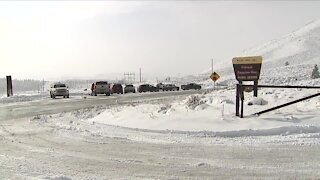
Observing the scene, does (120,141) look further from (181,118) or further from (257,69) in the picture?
(257,69)

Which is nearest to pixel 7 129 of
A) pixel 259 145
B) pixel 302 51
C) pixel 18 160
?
pixel 18 160

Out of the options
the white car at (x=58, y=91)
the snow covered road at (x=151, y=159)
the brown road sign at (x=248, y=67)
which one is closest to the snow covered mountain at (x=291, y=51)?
the white car at (x=58, y=91)

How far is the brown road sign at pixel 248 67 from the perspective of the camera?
50.1 ft

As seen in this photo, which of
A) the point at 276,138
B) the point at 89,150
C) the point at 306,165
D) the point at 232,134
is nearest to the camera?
the point at 306,165

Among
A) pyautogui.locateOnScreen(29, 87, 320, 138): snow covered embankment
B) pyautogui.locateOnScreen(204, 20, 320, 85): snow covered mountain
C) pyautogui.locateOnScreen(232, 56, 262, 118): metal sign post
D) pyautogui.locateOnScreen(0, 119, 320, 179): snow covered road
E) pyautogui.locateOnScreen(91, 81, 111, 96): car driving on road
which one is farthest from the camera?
pyautogui.locateOnScreen(204, 20, 320, 85): snow covered mountain

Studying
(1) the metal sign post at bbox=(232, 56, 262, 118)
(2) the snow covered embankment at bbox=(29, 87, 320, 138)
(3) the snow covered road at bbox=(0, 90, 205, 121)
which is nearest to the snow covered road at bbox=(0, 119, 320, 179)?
(2) the snow covered embankment at bbox=(29, 87, 320, 138)

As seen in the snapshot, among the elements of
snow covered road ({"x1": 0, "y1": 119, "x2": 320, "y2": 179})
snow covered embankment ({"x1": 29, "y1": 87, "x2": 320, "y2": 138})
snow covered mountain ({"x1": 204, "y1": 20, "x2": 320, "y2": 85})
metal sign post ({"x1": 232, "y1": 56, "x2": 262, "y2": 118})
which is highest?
snow covered mountain ({"x1": 204, "y1": 20, "x2": 320, "y2": 85})

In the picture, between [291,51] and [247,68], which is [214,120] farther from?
[291,51]

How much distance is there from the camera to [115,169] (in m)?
8.23

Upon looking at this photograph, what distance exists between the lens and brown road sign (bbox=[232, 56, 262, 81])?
15258 millimetres

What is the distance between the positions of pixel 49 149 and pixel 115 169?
9.71ft

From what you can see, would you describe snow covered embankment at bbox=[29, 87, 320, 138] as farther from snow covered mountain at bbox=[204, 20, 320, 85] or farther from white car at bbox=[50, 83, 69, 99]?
snow covered mountain at bbox=[204, 20, 320, 85]

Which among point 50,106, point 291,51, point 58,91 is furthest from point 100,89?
point 291,51

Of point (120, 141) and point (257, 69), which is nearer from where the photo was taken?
point (120, 141)
